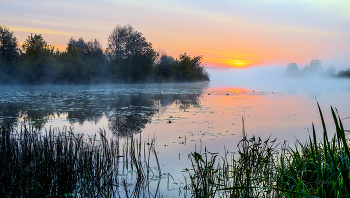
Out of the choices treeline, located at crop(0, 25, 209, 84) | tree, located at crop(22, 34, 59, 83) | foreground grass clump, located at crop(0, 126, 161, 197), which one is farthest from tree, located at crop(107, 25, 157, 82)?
foreground grass clump, located at crop(0, 126, 161, 197)

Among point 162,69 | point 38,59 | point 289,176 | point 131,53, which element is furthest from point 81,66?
point 289,176

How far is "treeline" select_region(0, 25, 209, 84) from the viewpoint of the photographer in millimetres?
40312

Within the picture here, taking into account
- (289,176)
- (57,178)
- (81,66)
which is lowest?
(57,178)

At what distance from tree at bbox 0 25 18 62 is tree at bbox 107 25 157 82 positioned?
1646cm

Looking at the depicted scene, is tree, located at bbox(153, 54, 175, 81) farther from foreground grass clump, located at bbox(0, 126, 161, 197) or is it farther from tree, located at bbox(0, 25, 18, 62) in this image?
foreground grass clump, located at bbox(0, 126, 161, 197)

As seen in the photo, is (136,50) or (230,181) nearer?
(230,181)

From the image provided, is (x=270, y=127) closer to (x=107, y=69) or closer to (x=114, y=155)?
(x=114, y=155)

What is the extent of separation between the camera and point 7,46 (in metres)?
42.2

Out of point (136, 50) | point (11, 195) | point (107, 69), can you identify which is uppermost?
point (136, 50)

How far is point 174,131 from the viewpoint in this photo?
8.72 m

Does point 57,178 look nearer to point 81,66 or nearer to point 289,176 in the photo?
point 289,176

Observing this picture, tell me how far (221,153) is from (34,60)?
139ft

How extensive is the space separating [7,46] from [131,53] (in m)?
21.3

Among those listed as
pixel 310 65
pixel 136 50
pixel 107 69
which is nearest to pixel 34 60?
pixel 107 69
